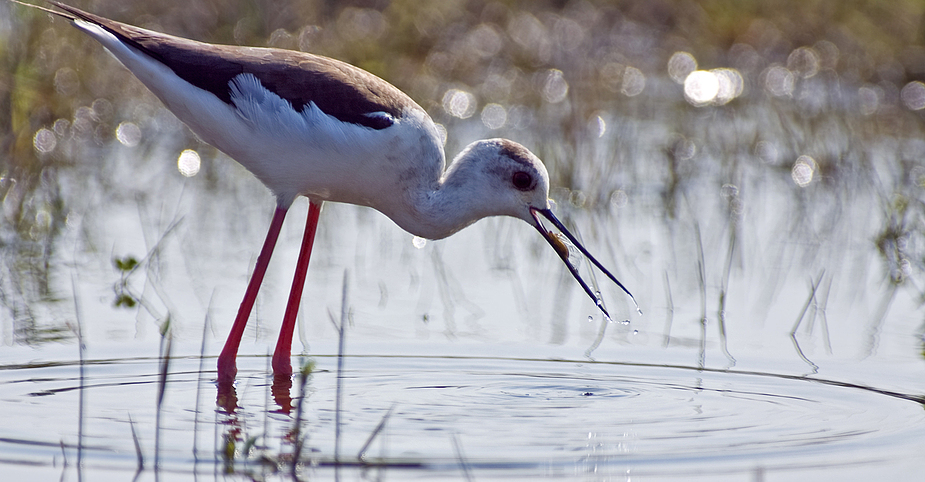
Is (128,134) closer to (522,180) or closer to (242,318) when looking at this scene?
(242,318)

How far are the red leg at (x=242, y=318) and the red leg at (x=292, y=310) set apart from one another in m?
0.16

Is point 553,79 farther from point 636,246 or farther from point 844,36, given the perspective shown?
point 636,246

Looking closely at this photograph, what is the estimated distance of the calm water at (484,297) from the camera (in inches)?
148

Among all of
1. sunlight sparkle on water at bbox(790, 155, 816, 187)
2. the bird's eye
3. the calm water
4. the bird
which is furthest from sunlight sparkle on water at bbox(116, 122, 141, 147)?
the bird's eye

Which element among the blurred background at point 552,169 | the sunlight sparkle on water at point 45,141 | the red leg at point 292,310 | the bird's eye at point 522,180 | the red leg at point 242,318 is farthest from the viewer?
the sunlight sparkle on water at point 45,141

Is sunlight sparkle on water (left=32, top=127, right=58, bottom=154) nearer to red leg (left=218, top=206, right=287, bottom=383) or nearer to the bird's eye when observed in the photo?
red leg (left=218, top=206, right=287, bottom=383)

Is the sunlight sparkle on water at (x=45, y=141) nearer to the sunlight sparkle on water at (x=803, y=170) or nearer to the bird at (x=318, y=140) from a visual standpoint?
the bird at (x=318, y=140)

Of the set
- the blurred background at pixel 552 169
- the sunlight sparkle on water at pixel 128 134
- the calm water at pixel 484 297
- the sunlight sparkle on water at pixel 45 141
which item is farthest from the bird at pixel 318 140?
the sunlight sparkle on water at pixel 128 134

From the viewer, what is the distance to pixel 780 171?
8.83m

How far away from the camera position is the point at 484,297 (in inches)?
231

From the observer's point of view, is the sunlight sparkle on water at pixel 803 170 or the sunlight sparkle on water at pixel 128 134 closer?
the sunlight sparkle on water at pixel 803 170

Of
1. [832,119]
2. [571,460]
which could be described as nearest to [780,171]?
[832,119]

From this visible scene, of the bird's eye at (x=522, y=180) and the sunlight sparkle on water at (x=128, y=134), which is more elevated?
the sunlight sparkle on water at (x=128, y=134)

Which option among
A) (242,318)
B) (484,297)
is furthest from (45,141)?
(242,318)
